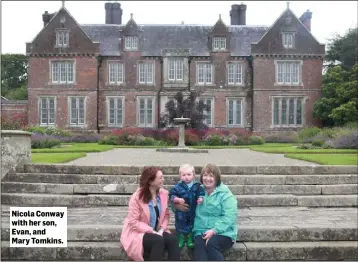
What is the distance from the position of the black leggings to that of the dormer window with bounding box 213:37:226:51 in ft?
120

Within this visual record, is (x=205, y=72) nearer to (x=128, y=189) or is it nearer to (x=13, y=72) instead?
(x=13, y=72)

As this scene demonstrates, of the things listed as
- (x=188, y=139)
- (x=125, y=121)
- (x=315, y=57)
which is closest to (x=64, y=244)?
(x=188, y=139)

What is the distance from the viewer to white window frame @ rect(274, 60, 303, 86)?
4109 centimetres

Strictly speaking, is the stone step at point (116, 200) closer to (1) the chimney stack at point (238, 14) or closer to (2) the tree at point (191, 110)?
(2) the tree at point (191, 110)

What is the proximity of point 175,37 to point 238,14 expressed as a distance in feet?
22.9

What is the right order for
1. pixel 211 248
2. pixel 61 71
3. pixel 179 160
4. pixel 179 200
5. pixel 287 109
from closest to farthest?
pixel 211 248 < pixel 179 200 < pixel 179 160 < pixel 287 109 < pixel 61 71

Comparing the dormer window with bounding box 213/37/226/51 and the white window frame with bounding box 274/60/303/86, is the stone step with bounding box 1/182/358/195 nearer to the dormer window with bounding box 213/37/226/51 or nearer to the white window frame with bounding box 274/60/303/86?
the white window frame with bounding box 274/60/303/86

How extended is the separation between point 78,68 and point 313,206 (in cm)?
3398

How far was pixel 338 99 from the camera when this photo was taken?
3831cm

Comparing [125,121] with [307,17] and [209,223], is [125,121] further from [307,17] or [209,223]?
A: [209,223]

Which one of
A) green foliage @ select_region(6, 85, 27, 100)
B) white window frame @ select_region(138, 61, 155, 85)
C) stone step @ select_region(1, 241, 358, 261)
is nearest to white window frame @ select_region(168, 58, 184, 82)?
white window frame @ select_region(138, 61, 155, 85)

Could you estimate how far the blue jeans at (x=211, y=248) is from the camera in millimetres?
6305

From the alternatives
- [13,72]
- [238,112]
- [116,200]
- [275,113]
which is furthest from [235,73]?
[13,72]

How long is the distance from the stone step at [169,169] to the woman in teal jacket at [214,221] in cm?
412
